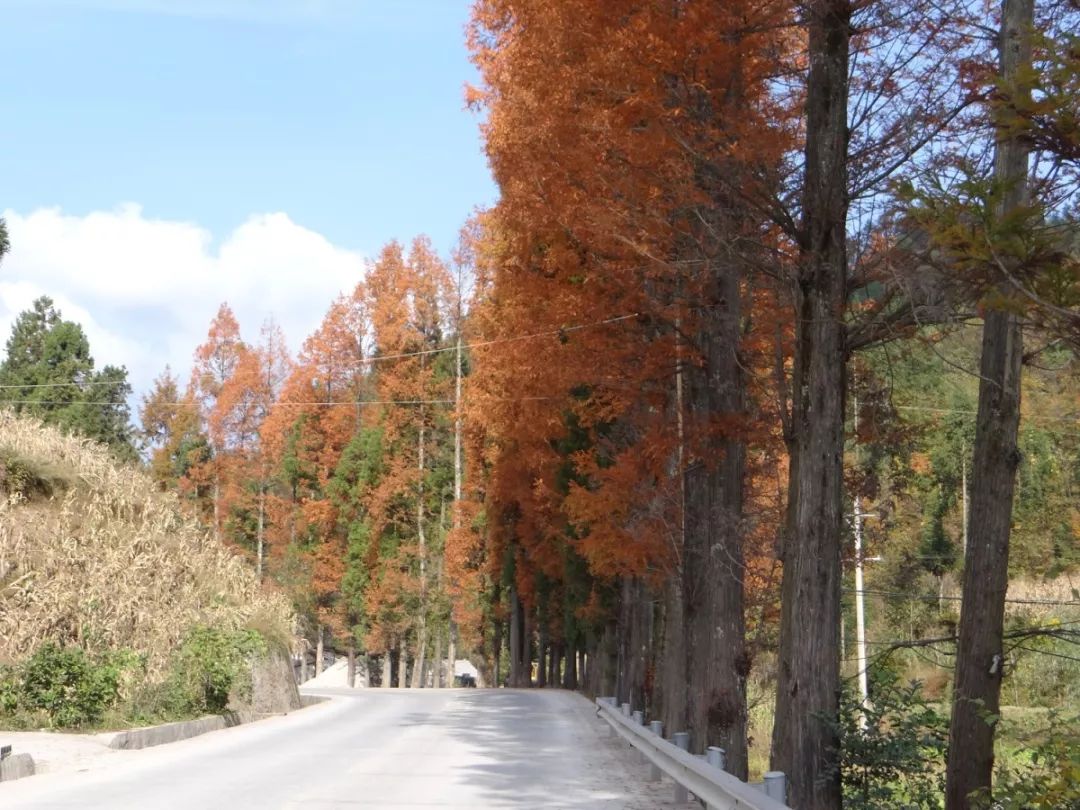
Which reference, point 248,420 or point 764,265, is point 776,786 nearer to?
point 764,265

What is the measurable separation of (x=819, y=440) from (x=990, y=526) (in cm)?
221

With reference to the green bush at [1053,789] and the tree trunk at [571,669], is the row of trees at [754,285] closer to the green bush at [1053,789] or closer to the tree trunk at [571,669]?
the green bush at [1053,789]

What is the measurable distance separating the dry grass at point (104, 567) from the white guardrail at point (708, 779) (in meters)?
9.84

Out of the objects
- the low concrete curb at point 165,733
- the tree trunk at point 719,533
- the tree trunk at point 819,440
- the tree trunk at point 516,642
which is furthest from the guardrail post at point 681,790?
the tree trunk at point 516,642

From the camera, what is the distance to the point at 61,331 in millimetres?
62469

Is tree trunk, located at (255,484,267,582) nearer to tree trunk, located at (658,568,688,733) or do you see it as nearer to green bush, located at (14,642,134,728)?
tree trunk, located at (658,568,688,733)

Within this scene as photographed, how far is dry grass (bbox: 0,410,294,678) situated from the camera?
67.8 ft

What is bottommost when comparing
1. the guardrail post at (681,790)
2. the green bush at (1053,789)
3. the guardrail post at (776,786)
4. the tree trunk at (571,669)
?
the tree trunk at (571,669)

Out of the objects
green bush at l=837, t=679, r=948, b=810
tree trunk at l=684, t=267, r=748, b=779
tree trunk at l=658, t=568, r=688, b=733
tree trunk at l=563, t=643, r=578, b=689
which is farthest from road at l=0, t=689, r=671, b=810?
tree trunk at l=563, t=643, r=578, b=689

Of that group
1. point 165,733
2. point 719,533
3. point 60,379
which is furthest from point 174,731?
point 60,379

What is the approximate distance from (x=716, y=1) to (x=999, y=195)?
6841 millimetres

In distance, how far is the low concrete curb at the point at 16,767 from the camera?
12.5 metres

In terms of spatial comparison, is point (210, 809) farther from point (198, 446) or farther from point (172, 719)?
point (198, 446)

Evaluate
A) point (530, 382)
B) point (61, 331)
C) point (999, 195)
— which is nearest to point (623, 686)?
point (530, 382)
